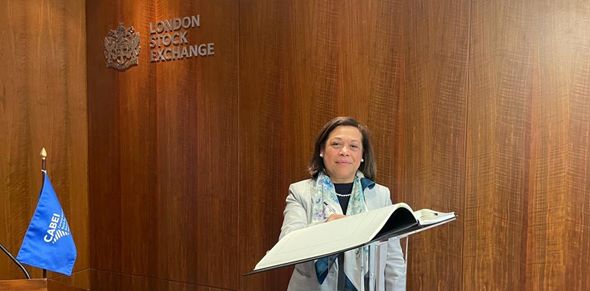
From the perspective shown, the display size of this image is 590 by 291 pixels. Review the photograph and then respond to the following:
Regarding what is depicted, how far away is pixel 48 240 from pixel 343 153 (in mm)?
1262

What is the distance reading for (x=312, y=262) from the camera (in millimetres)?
2195

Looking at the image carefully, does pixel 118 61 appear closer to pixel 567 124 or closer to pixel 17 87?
pixel 17 87

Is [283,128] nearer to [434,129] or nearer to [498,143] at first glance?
[434,129]

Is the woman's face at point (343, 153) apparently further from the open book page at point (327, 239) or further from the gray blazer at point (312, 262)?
the open book page at point (327, 239)

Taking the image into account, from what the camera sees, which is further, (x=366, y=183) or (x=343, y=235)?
(x=366, y=183)

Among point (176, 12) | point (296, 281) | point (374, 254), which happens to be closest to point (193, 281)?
point (296, 281)

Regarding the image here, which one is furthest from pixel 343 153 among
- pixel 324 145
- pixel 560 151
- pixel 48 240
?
pixel 48 240

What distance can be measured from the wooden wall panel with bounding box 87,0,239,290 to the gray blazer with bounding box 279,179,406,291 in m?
1.04

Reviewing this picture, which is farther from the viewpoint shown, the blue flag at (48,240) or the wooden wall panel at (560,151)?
the wooden wall panel at (560,151)

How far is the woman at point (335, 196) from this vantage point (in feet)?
7.02

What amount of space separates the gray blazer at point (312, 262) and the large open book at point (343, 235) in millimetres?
941

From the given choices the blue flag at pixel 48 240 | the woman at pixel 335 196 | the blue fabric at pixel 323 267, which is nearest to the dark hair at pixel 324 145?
the woman at pixel 335 196

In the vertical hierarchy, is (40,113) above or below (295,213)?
above

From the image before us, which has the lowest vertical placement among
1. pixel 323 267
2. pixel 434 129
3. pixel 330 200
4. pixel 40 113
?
pixel 323 267
